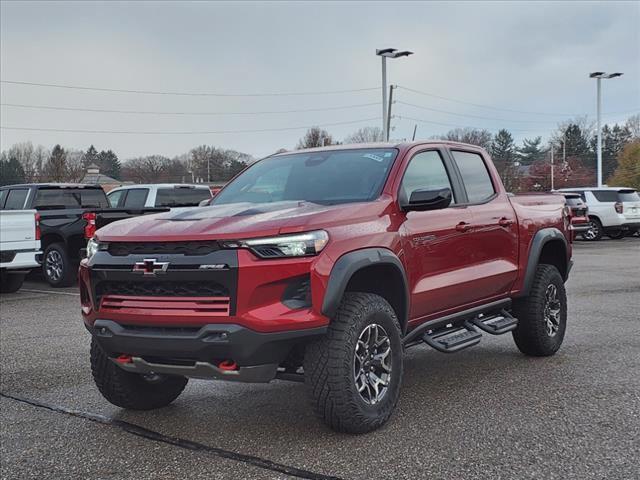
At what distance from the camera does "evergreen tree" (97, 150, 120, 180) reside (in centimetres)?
7856

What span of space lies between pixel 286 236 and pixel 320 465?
128 centimetres

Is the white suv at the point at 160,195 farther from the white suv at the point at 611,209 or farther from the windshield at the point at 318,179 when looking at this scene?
the white suv at the point at 611,209

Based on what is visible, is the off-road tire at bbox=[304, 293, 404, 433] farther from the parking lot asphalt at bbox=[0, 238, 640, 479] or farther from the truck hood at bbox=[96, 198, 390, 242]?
the truck hood at bbox=[96, 198, 390, 242]

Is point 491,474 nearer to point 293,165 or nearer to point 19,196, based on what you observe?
point 293,165

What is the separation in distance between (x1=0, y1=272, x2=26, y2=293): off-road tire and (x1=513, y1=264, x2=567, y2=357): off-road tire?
9126 mm

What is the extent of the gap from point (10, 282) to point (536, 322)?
9509 millimetres

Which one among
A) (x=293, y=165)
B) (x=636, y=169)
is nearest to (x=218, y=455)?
(x=293, y=165)

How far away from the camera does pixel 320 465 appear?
3.89 m

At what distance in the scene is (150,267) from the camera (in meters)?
4.05

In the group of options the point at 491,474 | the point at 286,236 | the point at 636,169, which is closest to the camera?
the point at 491,474

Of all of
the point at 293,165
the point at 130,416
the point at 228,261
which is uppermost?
the point at 293,165

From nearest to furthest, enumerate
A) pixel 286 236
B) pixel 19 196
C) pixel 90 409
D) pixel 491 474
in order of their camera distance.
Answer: pixel 491 474
pixel 286 236
pixel 90 409
pixel 19 196

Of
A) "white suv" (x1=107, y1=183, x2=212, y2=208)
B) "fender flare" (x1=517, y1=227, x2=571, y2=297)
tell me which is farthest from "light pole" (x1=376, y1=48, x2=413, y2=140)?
"fender flare" (x1=517, y1=227, x2=571, y2=297)

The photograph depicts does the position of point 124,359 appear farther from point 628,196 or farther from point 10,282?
point 628,196
